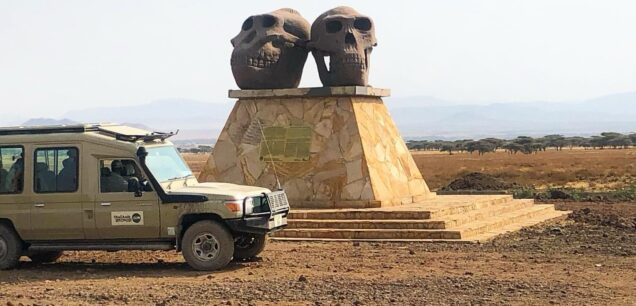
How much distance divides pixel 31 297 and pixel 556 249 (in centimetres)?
815

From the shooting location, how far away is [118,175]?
12.6m

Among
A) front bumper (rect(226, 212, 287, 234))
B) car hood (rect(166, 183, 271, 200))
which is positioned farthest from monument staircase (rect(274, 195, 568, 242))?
front bumper (rect(226, 212, 287, 234))

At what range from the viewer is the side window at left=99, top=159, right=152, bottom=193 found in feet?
41.0

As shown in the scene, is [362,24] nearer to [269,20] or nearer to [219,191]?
[269,20]

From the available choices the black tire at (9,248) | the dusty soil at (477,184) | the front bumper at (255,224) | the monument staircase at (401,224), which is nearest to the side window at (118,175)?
the front bumper at (255,224)

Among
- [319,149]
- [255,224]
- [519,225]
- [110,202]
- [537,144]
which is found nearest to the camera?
[255,224]

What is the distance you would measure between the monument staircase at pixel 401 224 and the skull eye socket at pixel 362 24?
3.89 meters

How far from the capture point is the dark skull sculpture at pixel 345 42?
1947 centimetres

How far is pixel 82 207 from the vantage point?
1248cm

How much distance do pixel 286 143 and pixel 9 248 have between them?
770cm

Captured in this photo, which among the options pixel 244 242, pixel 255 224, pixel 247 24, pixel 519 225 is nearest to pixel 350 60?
pixel 247 24

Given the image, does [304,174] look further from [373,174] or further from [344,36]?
[344,36]

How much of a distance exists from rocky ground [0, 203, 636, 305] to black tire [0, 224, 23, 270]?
207 millimetres

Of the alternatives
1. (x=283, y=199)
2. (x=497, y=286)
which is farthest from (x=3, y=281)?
(x=497, y=286)
